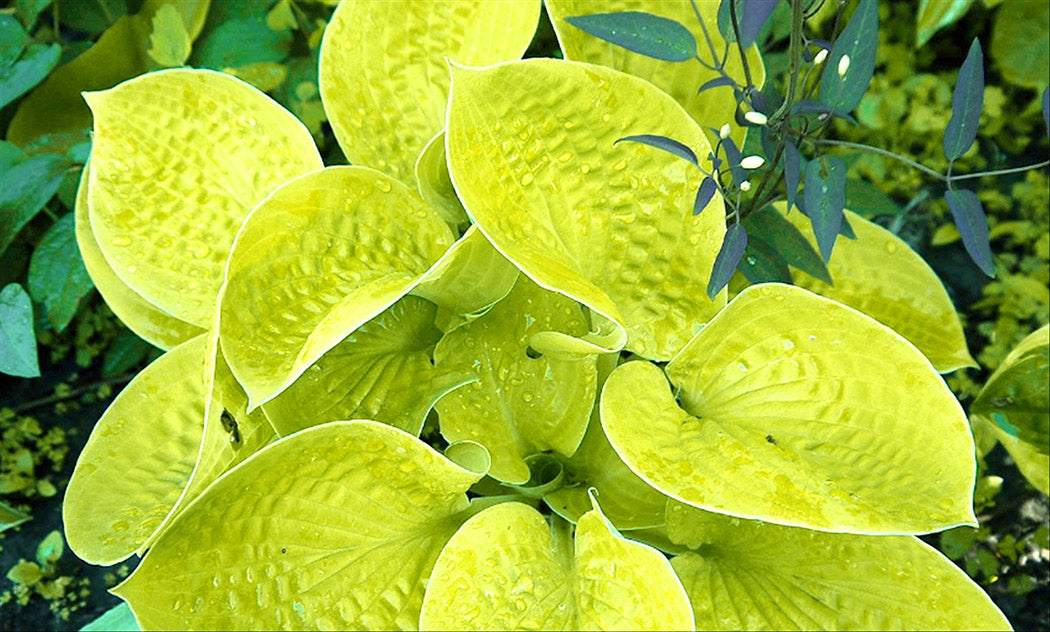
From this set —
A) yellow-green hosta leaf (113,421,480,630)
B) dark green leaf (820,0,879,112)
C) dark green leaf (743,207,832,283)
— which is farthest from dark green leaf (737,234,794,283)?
yellow-green hosta leaf (113,421,480,630)

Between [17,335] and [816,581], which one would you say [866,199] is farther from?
[17,335]

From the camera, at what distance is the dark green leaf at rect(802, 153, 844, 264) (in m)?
0.75

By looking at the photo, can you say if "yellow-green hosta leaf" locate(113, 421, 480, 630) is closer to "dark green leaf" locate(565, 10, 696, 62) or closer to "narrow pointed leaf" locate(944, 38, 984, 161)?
"dark green leaf" locate(565, 10, 696, 62)

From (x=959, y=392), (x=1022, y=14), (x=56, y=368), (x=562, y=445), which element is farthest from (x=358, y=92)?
(x=1022, y=14)

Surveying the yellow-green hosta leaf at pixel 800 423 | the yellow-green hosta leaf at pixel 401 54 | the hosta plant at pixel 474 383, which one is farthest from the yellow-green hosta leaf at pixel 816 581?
the yellow-green hosta leaf at pixel 401 54

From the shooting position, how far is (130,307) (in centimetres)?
109

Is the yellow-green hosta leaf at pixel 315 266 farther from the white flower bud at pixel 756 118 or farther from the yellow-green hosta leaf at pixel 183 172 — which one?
the white flower bud at pixel 756 118

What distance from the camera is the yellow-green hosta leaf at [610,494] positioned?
97 cm

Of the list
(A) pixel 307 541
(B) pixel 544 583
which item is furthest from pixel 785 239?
(A) pixel 307 541

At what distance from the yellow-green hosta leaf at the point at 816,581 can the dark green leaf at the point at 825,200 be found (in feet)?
0.97

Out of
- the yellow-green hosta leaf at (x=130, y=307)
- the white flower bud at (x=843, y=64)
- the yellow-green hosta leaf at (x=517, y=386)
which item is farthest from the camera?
the yellow-green hosta leaf at (x=130, y=307)

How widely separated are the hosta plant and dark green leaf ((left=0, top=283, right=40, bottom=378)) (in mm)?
84

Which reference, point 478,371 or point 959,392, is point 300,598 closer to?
point 478,371

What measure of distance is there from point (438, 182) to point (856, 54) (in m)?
0.43
